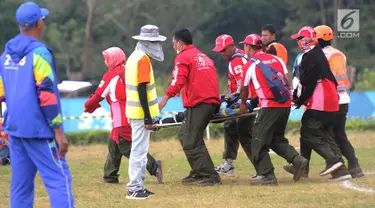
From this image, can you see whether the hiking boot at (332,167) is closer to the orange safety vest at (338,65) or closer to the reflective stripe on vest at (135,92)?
the orange safety vest at (338,65)

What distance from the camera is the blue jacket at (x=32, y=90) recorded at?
25.0 ft

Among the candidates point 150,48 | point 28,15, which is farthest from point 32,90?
point 150,48

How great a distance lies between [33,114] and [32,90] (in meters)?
→ 0.21

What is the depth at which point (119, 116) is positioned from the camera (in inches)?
452

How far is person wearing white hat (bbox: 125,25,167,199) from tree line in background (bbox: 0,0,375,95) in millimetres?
37848

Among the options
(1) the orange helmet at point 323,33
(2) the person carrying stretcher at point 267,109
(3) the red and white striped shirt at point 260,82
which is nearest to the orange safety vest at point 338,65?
(1) the orange helmet at point 323,33

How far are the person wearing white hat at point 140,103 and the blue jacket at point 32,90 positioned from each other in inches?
96.8

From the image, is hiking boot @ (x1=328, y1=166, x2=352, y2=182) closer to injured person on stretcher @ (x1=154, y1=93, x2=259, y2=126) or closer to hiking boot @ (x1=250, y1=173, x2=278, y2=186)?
hiking boot @ (x1=250, y1=173, x2=278, y2=186)

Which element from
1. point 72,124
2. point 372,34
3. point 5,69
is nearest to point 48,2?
point 372,34

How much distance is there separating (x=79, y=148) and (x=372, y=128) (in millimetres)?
7211

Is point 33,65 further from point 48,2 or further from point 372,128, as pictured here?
point 48,2

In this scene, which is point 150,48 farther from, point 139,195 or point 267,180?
point 267,180

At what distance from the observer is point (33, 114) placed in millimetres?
7652

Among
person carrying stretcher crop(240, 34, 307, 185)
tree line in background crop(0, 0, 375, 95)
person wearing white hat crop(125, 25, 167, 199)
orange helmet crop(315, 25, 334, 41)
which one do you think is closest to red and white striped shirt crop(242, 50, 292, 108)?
person carrying stretcher crop(240, 34, 307, 185)
